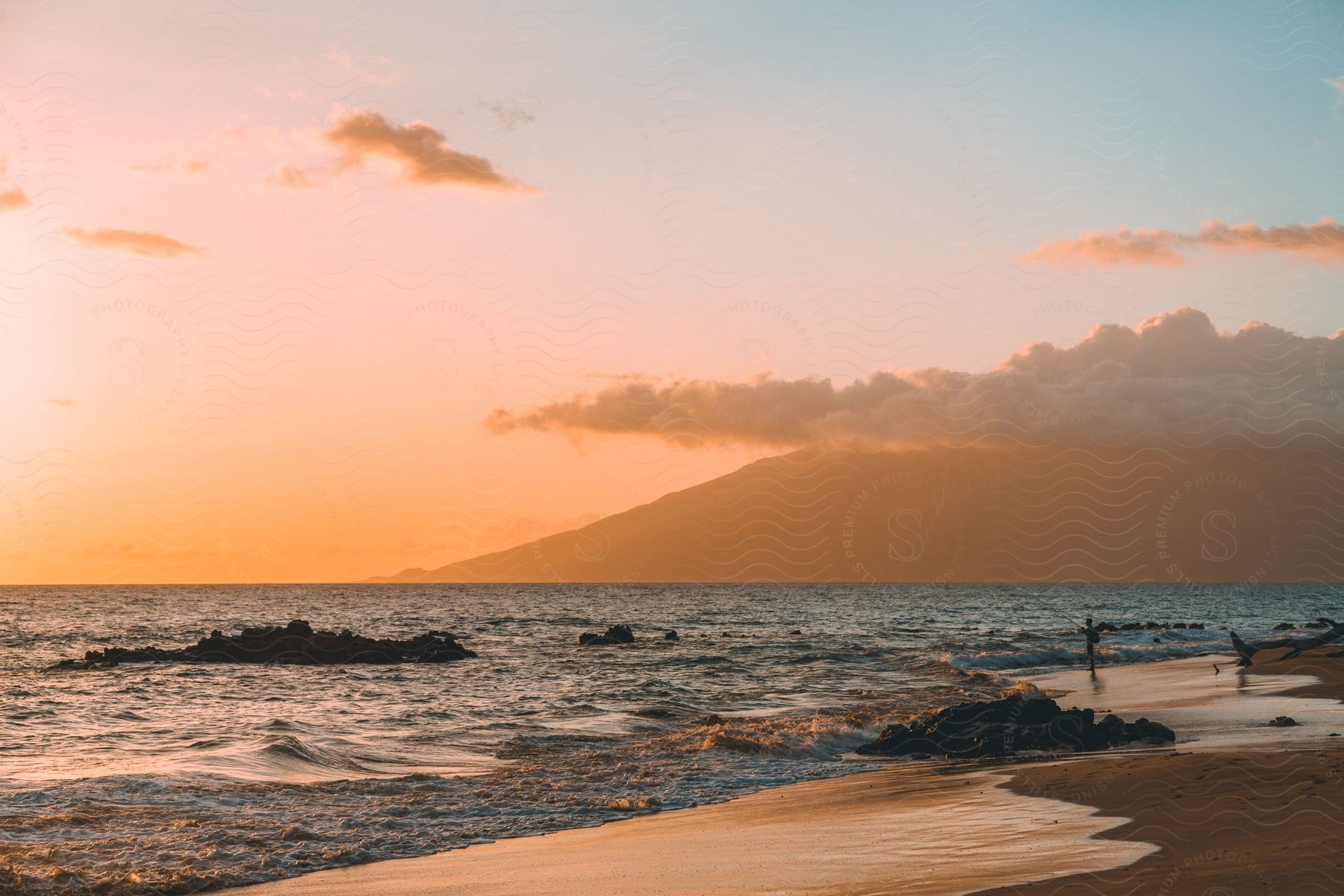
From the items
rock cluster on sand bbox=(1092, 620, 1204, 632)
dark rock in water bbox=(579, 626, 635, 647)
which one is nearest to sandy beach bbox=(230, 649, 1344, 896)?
dark rock in water bbox=(579, 626, 635, 647)

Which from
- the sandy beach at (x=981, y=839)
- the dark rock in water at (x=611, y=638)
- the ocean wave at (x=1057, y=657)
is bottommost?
the ocean wave at (x=1057, y=657)

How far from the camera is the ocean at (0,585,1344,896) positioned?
12.4 m

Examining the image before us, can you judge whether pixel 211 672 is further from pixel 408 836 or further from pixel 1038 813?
pixel 1038 813

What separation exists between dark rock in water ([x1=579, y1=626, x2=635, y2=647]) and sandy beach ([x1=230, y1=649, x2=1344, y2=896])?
4218 centimetres

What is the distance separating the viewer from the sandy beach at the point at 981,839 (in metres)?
8.99

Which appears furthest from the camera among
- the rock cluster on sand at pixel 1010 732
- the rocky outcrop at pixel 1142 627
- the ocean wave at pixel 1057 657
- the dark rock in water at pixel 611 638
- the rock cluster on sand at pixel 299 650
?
the rocky outcrop at pixel 1142 627

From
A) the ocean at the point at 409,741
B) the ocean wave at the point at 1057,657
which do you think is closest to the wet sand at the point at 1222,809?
the ocean at the point at 409,741

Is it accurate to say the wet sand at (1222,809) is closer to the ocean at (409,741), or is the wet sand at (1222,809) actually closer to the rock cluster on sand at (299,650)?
the ocean at (409,741)

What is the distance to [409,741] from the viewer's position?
21359 mm

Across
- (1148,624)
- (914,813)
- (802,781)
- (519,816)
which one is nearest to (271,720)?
(519,816)

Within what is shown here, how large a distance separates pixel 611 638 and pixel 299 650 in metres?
18.3

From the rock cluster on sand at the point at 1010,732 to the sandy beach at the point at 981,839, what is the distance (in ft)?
4.34

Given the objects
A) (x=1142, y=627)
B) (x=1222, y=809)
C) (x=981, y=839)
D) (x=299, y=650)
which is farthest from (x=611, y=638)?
(x=1222, y=809)

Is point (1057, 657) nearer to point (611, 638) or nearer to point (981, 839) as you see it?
point (611, 638)
